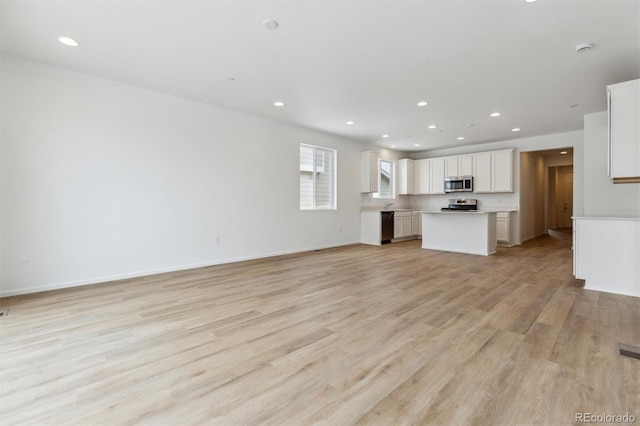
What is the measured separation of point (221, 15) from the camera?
100 inches

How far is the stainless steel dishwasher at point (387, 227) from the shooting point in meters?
7.41

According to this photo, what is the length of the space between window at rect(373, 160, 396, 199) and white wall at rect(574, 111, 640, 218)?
4.43 meters

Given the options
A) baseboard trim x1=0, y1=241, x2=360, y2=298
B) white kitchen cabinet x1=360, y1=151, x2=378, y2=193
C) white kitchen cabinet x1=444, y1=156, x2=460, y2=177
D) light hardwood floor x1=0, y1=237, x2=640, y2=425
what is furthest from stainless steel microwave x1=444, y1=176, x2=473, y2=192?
baseboard trim x1=0, y1=241, x2=360, y2=298

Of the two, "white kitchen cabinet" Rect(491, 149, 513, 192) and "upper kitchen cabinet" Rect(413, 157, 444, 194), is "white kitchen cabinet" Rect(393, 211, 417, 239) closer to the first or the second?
"upper kitchen cabinet" Rect(413, 157, 444, 194)

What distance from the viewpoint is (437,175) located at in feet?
27.6

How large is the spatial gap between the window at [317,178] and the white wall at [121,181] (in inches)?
25.4

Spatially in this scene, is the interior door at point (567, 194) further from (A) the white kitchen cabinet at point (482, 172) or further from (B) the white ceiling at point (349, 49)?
(B) the white ceiling at point (349, 49)

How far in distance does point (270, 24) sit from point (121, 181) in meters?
2.98

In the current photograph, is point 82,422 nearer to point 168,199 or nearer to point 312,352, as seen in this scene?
point 312,352

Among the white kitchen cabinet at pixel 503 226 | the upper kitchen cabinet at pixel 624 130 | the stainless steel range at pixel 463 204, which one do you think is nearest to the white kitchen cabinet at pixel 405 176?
the stainless steel range at pixel 463 204

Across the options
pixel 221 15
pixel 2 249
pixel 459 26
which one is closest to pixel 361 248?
pixel 459 26

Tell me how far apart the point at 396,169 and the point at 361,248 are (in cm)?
324

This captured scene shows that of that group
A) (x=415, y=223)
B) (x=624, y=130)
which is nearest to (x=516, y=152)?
(x=415, y=223)

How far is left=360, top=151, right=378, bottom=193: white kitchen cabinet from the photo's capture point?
760 centimetres
